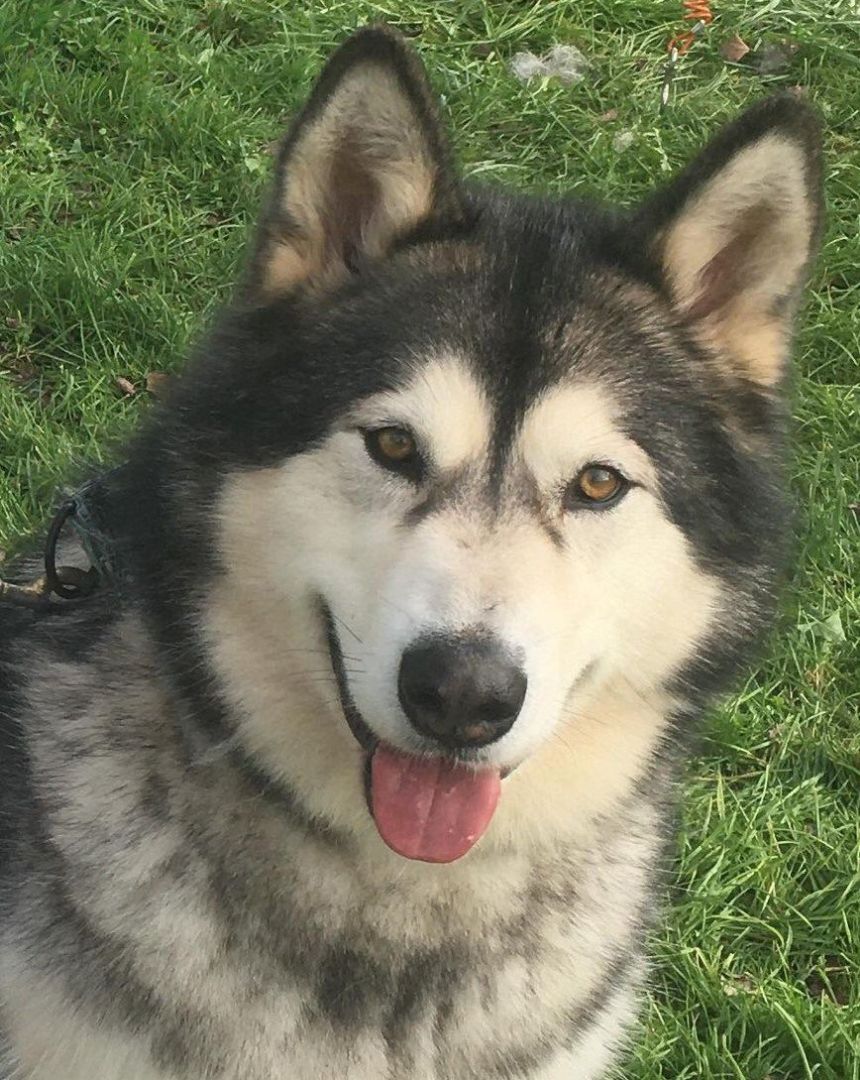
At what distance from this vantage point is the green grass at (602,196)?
10.4ft

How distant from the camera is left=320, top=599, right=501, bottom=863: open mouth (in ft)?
6.74

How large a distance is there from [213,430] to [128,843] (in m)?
0.78

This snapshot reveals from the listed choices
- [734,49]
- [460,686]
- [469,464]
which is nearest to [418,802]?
[460,686]

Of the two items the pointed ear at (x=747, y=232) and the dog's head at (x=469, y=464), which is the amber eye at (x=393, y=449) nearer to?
the dog's head at (x=469, y=464)

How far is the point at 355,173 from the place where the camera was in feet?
7.02

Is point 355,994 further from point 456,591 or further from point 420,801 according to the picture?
point 456,591

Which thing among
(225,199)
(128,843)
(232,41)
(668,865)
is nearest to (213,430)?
(128,843)

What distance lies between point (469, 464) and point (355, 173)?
0.56 metres

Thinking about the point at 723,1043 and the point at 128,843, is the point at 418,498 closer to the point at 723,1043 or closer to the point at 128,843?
the point at 128,843

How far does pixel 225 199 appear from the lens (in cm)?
468

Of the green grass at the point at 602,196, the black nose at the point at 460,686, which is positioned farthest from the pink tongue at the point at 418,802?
the green grass at the point at 602,196

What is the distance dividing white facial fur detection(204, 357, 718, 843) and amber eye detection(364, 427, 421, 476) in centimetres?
2

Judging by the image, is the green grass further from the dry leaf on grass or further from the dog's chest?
the dog's chest

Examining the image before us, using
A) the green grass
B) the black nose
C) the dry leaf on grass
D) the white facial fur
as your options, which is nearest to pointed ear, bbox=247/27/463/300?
the white facial fur
